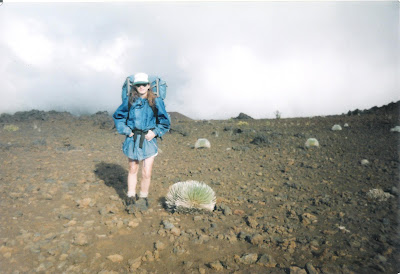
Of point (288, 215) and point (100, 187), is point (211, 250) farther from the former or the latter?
point (100, 187)

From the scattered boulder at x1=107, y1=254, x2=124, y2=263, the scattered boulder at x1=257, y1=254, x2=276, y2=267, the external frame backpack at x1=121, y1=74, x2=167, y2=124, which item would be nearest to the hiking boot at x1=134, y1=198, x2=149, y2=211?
the scattered boulder at x1=107, y1=254, x2=124, y2=263

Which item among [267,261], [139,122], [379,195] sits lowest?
[267,261]

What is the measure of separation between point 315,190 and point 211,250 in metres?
2.34

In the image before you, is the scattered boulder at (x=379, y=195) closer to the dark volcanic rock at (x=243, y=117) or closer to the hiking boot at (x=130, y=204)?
the hiking boot at (x=130, y=204)

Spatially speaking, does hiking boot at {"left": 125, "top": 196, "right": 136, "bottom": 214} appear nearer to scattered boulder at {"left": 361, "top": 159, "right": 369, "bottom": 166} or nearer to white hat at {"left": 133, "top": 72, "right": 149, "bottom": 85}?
white hat at {"left": 133, "top": 72, "right": 149, "bottom": 85}

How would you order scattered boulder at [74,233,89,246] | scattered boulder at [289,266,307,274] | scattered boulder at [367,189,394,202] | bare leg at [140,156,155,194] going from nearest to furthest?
scattered boulder at [289,266,307,274], scattered boulder at [74,233,89,246], bare leg at [140,156,155,194], scattered boulder at [367,189,394,202]

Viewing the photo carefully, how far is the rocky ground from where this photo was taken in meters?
2.31

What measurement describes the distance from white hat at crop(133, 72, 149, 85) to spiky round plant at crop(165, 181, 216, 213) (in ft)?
4.44

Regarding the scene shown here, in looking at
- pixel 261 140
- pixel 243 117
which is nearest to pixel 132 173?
pixel 261 140

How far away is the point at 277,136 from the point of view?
27.0ft

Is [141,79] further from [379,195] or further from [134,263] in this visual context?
[379,195]

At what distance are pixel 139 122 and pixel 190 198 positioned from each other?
1.10m

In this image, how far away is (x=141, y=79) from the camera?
9.37 ft

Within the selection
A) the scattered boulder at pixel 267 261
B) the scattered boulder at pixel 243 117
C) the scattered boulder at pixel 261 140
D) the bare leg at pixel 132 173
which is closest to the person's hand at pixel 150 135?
the bare leg at pixel 132 173
